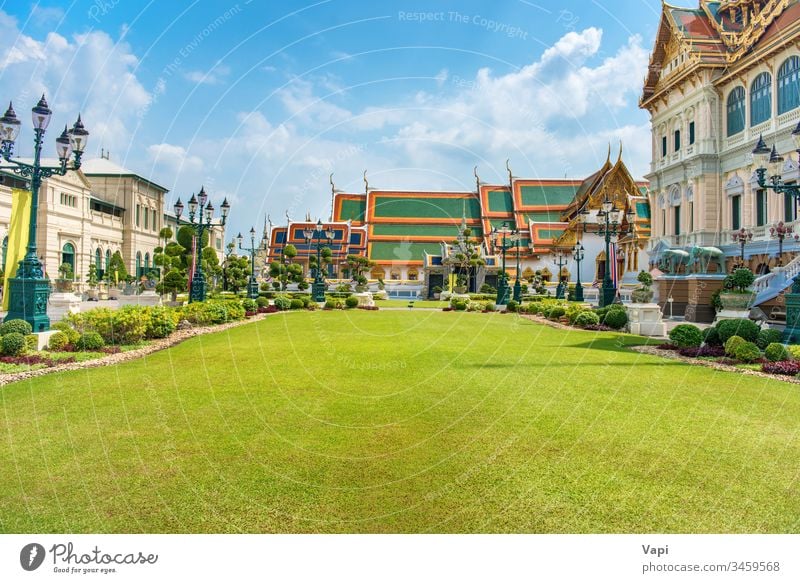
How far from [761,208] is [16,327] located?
2987 centimetres

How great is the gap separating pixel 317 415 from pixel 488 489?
2.72m

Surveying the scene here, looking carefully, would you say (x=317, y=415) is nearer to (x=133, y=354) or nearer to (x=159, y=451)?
(x=159, y=451)

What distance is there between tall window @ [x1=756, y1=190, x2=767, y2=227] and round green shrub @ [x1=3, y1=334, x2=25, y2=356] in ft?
96.3

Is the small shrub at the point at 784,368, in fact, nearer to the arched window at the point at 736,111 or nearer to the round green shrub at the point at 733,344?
the round green shrub at the point at 733,344

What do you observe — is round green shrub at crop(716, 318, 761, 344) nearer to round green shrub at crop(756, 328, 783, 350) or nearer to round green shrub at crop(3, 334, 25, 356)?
round green shrub at crop(756, 328, 783, 350)

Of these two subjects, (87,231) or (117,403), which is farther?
(87,231)

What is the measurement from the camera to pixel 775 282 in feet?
64.5

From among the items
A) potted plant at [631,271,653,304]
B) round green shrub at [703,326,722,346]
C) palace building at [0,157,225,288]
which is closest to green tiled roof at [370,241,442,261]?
palace building at [0,157,225,288]

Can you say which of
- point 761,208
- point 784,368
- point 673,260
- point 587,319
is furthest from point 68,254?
point 784,368

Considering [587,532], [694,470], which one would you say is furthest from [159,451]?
[694,470]

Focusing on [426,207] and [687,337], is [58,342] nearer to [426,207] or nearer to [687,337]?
[687,337]

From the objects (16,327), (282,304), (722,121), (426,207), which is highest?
(426,207)

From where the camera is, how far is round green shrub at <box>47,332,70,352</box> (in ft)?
36.4

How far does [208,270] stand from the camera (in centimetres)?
4575
